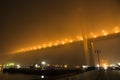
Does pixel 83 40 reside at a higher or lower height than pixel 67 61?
higher

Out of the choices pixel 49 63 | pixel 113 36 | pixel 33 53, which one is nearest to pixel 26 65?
pixel 33 53

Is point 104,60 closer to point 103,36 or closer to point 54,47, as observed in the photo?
point 103,36

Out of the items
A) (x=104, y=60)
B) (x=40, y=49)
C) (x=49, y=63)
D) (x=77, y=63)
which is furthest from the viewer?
(x=40, y=49)

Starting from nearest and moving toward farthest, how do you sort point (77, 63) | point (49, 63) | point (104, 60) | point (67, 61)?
1. point (104, 60)
2. point (77, 63)
3. point (67, 61)
4. point (49, 63)

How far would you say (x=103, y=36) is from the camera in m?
21.2

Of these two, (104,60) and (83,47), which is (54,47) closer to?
(83,47)

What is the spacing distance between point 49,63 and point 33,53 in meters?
4.93

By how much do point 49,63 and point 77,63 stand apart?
6842 mm

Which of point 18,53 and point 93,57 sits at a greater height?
point 18,53

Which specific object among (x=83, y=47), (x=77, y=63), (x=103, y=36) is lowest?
(x=77, y=63)

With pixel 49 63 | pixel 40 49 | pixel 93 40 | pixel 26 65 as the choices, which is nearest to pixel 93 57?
pixel 93 40

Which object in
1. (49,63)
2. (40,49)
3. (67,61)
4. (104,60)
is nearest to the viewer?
(104,60)

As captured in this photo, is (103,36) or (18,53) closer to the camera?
(103,36)

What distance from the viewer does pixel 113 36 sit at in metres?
20.2
